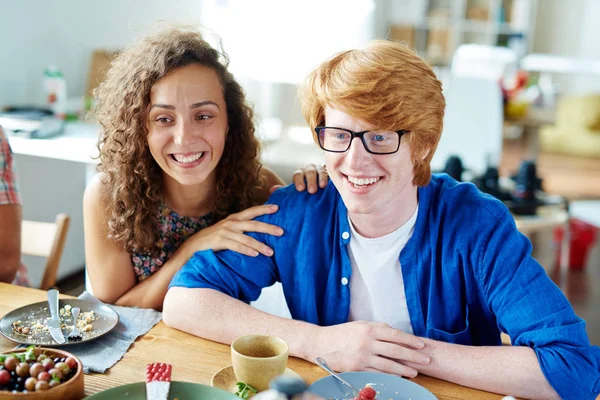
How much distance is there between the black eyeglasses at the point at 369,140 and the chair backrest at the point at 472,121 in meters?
3.25

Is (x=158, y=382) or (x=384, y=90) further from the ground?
(x=384, y=90)

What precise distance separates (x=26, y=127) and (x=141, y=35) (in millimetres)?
1401

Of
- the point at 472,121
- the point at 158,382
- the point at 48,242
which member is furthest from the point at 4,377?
the point at 472,121

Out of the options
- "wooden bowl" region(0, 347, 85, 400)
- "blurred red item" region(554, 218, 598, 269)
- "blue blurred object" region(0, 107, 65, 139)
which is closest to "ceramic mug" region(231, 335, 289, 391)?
"wooden bowl" region(0, 347, 85, 400)

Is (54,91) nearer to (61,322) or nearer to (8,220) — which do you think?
(8,220)

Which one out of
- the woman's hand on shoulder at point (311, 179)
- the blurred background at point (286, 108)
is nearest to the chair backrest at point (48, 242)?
the blurred background at point (286, 108)

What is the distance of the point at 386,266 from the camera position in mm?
1444

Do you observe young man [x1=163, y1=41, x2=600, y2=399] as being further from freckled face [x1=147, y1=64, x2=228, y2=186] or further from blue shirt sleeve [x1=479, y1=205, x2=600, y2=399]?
freckled face [x1=147, y1=64, x2=228, y2=186]

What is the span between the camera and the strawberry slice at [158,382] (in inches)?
41.8

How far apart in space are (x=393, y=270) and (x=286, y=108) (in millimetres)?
3034

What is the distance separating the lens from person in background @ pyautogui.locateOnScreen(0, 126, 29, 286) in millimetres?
1830

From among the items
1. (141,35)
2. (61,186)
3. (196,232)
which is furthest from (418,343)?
(61,186)

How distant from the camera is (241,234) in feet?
4.95

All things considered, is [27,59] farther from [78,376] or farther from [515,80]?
[515,80]
